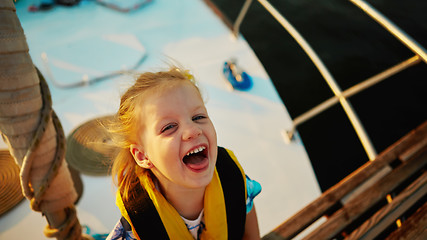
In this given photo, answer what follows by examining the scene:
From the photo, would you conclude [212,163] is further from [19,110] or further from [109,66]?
[109,66]

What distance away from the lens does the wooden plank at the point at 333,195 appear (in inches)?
37.4

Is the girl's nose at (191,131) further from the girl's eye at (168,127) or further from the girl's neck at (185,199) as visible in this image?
the girl's neck at (185,199)

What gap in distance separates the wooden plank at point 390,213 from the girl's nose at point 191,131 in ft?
2.37

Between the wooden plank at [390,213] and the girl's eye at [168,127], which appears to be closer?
the girl's eye at [168,127]

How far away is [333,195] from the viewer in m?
1.07

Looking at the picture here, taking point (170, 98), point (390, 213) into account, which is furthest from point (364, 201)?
point (170, 98)

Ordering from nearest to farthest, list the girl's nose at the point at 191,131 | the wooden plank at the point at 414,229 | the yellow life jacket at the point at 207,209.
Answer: the girl's nose at the point at 191,131 < the yellow life jacket at the point at 207,209 < the wooden plank at the point at 414,229

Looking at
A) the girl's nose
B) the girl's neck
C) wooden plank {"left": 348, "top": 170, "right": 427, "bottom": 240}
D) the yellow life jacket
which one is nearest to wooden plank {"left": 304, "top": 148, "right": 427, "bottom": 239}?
wooden plank {"left": 348, "top": 170, "right": 427, "bottom": 240}

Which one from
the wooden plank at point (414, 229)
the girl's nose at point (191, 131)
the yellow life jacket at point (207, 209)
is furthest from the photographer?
the wooden plank at point (414, 229)

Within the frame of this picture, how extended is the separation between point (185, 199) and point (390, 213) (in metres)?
0.83

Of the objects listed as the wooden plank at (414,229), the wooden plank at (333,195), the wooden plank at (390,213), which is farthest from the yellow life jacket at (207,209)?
the wooden plank at (414,229)

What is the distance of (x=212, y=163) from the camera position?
0.79 metres

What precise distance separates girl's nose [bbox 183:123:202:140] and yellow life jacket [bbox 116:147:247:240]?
10.1 inches

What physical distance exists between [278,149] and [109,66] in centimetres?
209
